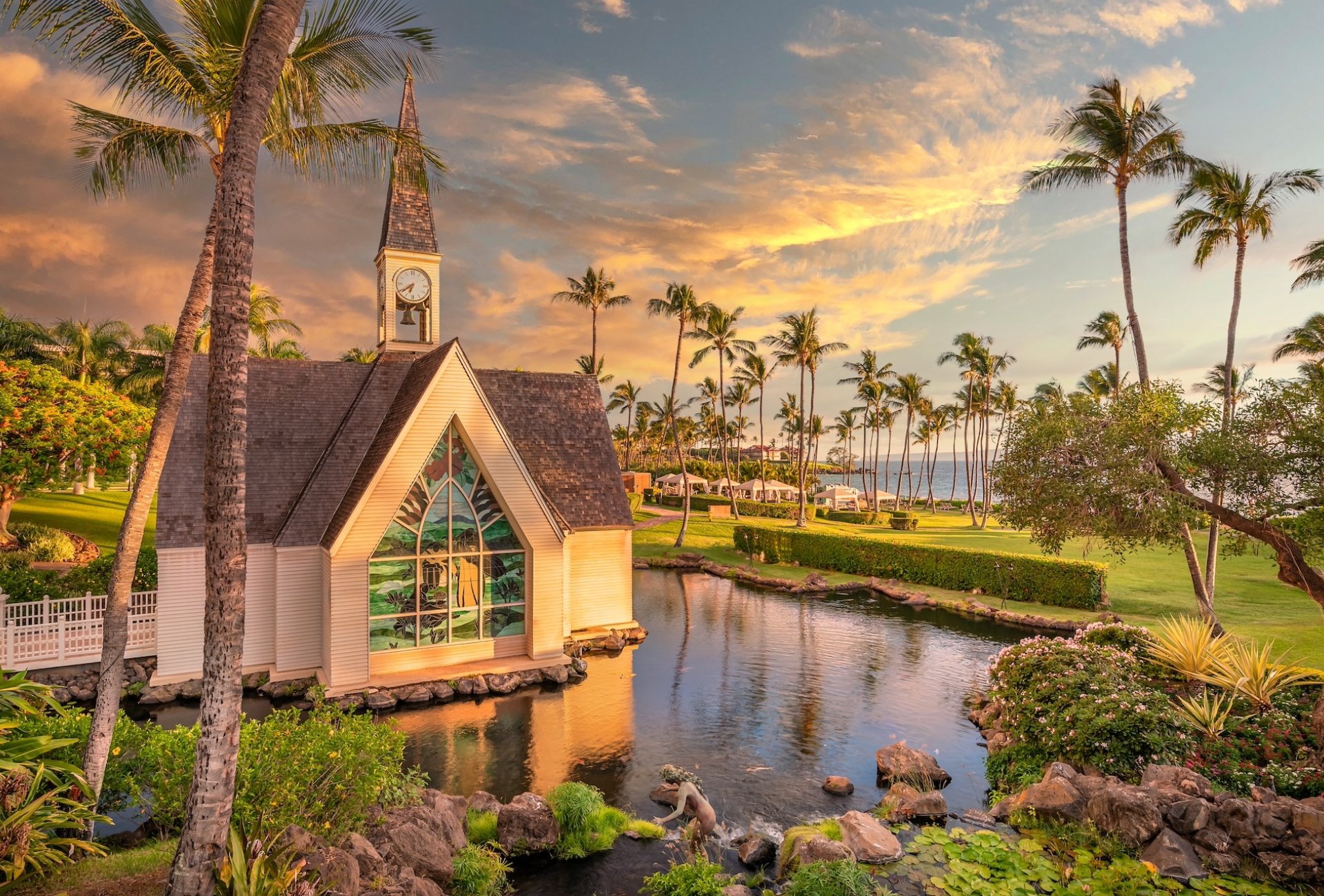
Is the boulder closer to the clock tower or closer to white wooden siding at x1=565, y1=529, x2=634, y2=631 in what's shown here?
white wooden siding at x1=565, y1=529, x2=634, y2=631

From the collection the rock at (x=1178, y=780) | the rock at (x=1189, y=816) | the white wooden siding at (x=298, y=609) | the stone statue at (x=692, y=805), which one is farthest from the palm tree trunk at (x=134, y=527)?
the rock at (x=1178, y=780)

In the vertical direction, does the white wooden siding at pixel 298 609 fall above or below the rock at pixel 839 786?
above

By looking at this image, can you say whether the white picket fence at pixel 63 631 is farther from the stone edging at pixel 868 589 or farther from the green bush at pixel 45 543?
A: the stone edging at pixel 868 589

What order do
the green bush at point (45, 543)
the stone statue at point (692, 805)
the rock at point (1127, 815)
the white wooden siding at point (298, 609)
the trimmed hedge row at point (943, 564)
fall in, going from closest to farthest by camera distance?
1. the rock at point (1127, 815)
2. the stone statue at point (692, 805)
3. the white wooden siding at point (298, 609)
4. the trimmed hedge row at point (943, 564)
5. the green bush at point (45, 543)

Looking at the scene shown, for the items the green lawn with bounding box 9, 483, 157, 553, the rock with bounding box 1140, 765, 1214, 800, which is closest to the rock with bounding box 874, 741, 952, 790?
the rock with bounding box 1140, 765, 1214, 800

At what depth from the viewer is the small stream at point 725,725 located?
1110 cm

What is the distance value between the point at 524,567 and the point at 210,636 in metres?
12.3

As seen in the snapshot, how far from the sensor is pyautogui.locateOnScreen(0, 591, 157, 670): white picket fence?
596 inches

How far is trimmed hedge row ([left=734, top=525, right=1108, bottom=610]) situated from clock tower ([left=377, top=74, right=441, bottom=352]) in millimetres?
22022

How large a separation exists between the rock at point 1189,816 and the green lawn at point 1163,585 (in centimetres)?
585

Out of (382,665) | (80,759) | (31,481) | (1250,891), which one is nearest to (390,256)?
(382,665)

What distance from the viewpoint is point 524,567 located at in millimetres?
17672

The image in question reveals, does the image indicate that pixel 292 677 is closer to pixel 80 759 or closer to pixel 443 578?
pixel 443 578

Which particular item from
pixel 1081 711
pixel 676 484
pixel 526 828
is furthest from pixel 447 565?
pixel 676 484
